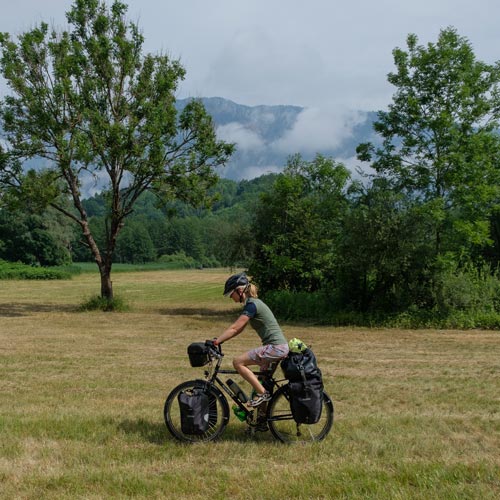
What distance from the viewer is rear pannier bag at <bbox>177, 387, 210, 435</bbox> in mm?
6410

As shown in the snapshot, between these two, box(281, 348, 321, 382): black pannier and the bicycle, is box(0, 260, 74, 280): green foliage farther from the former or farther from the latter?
box(281, 348, 321, 382): black pannier

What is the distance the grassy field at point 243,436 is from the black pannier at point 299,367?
2.67ft

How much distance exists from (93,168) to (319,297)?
1138 centimetres

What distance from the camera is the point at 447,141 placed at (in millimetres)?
21438

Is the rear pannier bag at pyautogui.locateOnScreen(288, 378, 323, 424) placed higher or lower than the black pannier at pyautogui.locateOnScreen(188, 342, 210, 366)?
lower

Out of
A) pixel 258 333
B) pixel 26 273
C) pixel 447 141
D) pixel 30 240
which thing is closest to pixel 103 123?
pixel 447 141

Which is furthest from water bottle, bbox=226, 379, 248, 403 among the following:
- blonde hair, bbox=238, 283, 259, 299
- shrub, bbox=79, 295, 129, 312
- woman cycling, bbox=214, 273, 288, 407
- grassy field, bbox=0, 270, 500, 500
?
shrub, bbox=79, 295, 129, 312

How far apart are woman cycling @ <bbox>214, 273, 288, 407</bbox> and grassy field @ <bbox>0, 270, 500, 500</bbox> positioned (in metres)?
0.75

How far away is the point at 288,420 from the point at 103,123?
1900cm

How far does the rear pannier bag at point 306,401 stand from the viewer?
625 cm

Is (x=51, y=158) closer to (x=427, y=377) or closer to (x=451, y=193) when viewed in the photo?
(x=451, y=193)

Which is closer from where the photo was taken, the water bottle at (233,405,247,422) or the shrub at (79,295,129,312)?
the water bottle at (233,405,247,422)

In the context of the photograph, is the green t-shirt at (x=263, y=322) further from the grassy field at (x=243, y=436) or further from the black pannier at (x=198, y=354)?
Result: the grassy field at (x=243, y=436)

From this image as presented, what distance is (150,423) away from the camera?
290 inches
